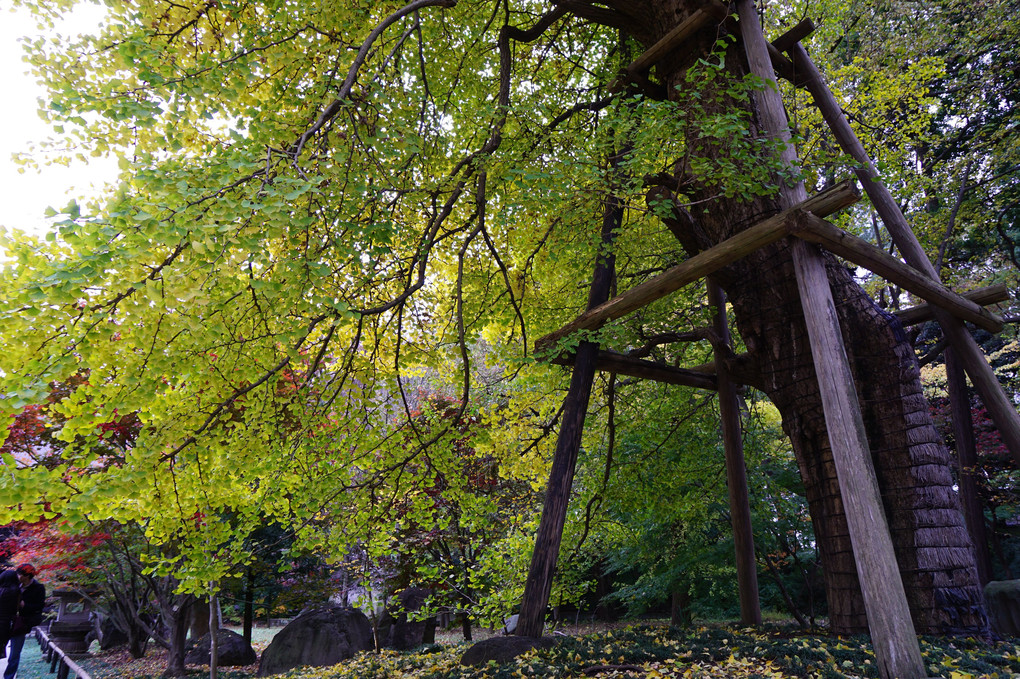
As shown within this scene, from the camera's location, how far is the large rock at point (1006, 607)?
551cm

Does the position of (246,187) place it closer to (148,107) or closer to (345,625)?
(148,107)

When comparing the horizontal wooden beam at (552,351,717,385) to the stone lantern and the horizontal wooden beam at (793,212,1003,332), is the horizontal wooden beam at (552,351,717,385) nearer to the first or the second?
the horizontal wooden beam at (793,212,1003,332)

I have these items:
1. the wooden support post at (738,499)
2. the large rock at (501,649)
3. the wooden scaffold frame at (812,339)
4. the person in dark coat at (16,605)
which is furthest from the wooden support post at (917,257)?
the person in dark coat at (16,605)

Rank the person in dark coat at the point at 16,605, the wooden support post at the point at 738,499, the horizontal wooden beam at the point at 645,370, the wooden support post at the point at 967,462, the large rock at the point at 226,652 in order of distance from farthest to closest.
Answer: the large rock at the point at 226,652 → the wooden support post at the point at 967,462 → the wooden support post at the point at 738,499 → the horizontal wooden beam at the point at 645,370 → the person in dark coat at the point at 16,605

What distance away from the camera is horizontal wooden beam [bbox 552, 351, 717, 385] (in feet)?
18.0

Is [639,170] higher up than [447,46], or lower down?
lower down

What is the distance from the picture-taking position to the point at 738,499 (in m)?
5.67

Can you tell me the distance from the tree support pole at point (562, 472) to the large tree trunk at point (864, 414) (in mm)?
841

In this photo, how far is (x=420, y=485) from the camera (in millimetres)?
4863

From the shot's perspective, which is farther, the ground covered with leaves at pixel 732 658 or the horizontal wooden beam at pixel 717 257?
the horizontal wooden beam at pixel 717 257

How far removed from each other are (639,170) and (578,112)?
1.41m

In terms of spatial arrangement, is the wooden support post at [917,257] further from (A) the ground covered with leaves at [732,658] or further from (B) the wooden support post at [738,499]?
(B) the wooden support post at [738,499]

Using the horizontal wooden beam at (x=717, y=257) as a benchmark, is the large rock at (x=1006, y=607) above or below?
below

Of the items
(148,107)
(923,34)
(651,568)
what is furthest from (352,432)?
(923,34)
